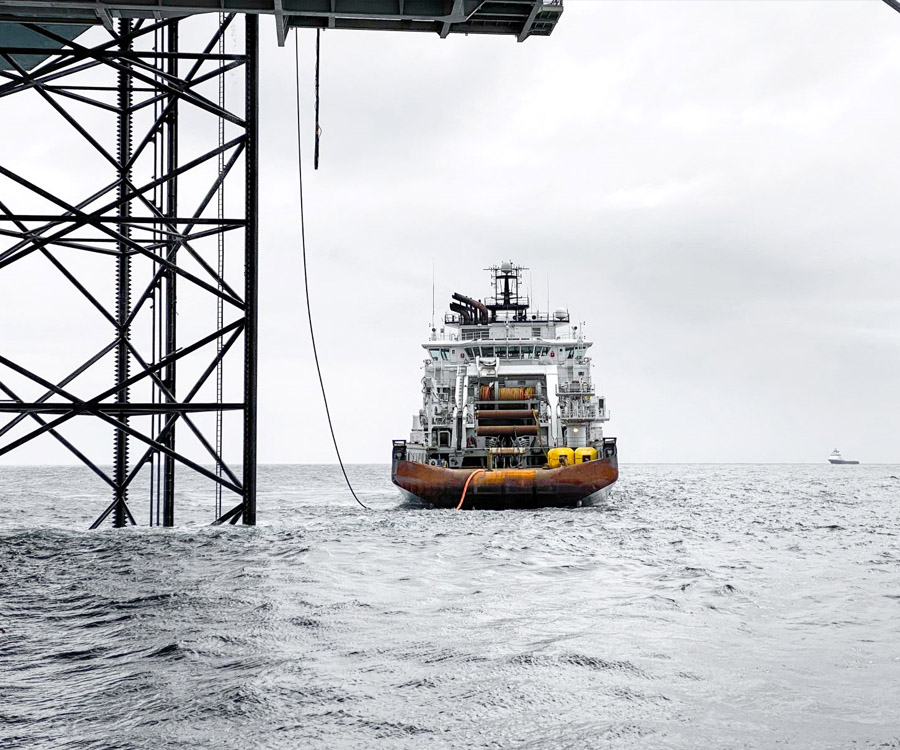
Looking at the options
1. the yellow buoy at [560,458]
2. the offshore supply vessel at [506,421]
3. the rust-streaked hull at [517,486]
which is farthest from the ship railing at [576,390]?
the rust-streaked hull at [517,486]

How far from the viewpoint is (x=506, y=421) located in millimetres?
35688

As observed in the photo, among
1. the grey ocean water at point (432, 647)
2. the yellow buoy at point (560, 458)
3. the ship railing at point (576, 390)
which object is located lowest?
the grey ocean water at point (432, 647)

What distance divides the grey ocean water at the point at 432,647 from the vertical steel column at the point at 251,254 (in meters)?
1.86

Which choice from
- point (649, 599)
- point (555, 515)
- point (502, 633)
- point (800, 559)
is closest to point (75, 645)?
point (502, 633)

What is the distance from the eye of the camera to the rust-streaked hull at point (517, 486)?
29.8m

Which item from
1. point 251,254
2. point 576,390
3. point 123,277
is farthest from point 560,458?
point 123,277

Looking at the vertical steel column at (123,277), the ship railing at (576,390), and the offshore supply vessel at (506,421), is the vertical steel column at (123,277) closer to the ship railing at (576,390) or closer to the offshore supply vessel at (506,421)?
the offshore supply vessel at (506,421)

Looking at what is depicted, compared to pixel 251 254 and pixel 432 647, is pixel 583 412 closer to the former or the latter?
pixel 251 254

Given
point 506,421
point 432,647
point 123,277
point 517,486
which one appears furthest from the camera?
point 506,421

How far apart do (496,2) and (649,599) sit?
859cm

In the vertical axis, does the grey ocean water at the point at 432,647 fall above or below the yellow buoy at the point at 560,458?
below

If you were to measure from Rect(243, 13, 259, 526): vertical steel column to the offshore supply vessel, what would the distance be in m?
15.7

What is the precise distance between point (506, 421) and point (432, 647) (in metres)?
27.7

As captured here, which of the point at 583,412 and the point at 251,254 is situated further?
the point at 583,412
